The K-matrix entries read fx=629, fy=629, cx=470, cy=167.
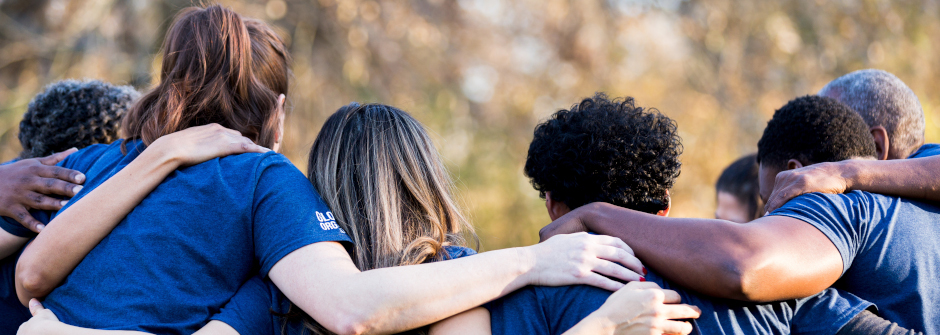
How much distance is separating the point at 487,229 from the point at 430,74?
2.17 metres

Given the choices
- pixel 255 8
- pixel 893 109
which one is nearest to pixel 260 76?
pixel 893 109

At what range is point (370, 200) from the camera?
7.32 ft

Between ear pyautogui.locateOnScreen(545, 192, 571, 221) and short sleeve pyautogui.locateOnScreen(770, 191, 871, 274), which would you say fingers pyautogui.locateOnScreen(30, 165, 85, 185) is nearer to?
ear pyautogui.locateOnScreen(545, 192, 571, 221)

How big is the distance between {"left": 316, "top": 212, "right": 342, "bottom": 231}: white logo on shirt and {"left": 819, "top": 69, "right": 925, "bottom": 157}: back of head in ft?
8.73

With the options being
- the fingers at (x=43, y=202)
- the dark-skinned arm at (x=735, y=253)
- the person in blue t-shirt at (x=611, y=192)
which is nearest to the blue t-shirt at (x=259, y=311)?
→ the person in blue t-shirt at (x=611, y=192)

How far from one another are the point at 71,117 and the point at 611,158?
262cm

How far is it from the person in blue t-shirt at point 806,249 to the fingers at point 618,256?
0.12 feet

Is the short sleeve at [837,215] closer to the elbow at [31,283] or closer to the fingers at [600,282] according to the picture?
the fingers at [600,282]

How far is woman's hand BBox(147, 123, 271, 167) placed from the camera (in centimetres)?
216

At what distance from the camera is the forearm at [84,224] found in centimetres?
206

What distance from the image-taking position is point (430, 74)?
828 centimetres

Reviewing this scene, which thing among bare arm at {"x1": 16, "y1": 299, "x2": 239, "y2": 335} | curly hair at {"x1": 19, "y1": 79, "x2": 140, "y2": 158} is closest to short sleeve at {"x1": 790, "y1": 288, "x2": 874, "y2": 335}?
bare arm at {"x1": 16, "y1": 299, "x2": 239, "y2": 335}

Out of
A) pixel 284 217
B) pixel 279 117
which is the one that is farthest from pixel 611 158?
pixel 279 117

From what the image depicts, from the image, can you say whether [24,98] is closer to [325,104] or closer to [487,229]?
[325,104]
